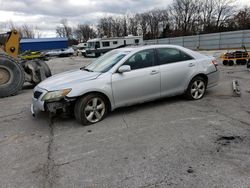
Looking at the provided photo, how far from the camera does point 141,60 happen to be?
522 cm

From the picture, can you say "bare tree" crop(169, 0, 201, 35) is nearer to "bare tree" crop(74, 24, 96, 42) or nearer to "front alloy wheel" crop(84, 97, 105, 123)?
"bare tree" crop(74, 24, 96, 42)

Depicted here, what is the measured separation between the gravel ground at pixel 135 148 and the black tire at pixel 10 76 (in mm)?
2823

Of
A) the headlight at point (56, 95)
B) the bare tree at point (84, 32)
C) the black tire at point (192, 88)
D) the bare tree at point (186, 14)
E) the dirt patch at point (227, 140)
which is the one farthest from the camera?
the bare tree at point (84, 32)

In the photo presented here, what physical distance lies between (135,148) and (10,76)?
6394 millimetres

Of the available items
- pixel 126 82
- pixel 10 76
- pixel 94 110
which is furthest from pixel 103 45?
pixel 94 110

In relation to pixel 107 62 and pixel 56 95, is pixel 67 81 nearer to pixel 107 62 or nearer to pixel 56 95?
pixel 56 95

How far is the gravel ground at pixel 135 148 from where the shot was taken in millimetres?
2871

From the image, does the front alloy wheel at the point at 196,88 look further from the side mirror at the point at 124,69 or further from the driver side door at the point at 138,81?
the side mirror at the point at 124,69

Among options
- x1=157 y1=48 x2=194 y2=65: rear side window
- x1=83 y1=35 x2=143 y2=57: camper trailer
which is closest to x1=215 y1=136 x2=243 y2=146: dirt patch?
→ x1=157 y1=48 x2=194 y2=65: rear side window

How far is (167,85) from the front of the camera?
5453 mm

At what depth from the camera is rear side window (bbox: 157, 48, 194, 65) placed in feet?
17.9

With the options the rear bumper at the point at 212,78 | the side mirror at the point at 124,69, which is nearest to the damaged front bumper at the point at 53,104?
the side mirror at the point at 124,69

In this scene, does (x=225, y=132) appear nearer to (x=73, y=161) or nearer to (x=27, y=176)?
(x=73, y=161)

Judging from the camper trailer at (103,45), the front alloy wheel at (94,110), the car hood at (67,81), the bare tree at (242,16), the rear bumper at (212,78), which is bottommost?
the front alloy wheel at (94,110)
